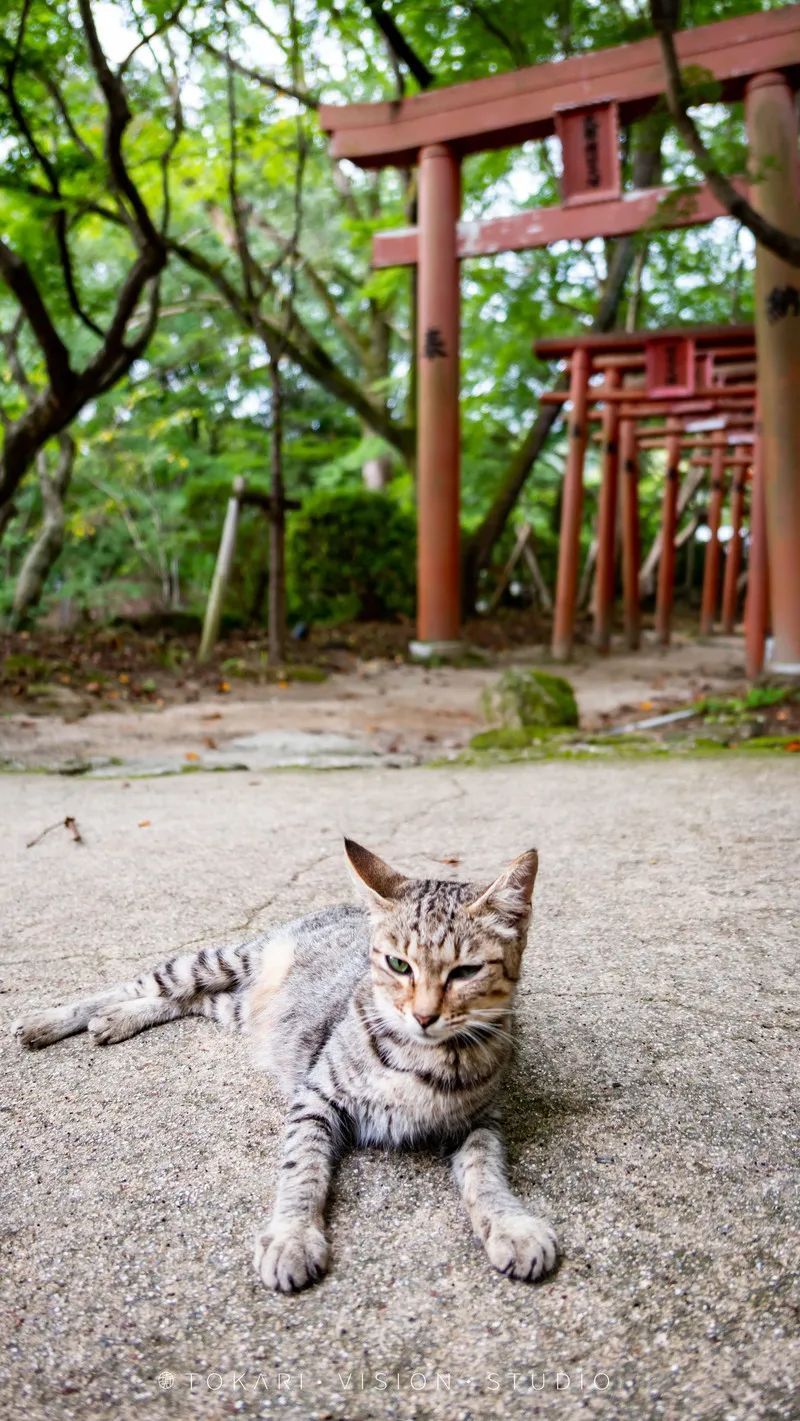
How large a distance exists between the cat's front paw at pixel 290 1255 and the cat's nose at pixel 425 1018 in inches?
14.1

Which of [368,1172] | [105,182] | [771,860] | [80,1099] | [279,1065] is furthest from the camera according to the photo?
[105,182]

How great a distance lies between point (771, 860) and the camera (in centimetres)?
343

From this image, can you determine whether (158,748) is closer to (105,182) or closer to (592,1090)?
(592,1090)

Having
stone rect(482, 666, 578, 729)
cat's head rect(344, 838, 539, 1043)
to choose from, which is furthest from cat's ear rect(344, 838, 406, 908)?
stone rect(482, 666, 578, 729)

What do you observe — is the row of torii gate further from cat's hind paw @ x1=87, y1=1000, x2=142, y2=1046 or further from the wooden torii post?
cat's hind paw @ x1=87, y1=1000, x2=142, y2=1046

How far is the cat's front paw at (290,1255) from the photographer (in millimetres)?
1496

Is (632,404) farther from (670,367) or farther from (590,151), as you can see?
(590,151)

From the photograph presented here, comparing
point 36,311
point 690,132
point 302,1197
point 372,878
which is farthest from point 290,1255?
point 36,311

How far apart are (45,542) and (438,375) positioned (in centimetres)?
492

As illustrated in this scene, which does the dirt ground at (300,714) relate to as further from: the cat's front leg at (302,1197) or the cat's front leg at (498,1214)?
the cat's front leg at (498,1214)

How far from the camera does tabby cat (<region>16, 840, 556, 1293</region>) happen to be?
1.58m

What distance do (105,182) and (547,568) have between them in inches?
463

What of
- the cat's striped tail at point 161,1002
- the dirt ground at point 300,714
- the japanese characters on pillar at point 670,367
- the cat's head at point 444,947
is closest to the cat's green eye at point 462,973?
the cat's head at point 444,947

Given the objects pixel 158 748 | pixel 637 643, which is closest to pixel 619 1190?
pixel 158 748
